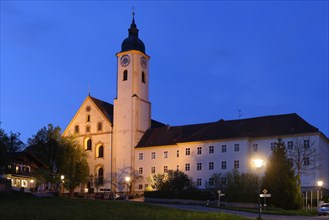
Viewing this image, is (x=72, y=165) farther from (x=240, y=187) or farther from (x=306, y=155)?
(x=306, y=155)

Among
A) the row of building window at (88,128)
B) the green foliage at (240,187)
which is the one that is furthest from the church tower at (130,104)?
the green foliage at (240,187)

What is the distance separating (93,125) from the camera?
3575 inches

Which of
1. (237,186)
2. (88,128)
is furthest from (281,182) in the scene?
(88,128)

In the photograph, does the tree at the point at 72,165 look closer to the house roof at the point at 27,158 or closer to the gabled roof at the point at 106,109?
the house roof at the point at 27,158

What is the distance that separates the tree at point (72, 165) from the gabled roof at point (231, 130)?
363 inches

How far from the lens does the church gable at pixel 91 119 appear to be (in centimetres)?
8981

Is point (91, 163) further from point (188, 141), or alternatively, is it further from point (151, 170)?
point (188, 141)

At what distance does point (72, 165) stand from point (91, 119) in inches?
421

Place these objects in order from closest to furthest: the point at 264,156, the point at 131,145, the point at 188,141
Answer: the point at 264,156
the point at 188,141
the point at 131,145

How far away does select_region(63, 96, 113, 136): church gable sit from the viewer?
8981 cm

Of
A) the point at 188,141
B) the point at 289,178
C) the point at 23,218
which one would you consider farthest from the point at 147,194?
the point at 23,218

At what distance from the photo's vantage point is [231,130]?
7650 cm

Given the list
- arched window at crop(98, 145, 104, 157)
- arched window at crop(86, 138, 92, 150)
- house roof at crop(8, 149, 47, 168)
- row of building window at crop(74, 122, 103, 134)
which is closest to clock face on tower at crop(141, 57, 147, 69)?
row of building window at crop(74, 122, 103, 134)

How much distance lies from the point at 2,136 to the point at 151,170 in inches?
965
